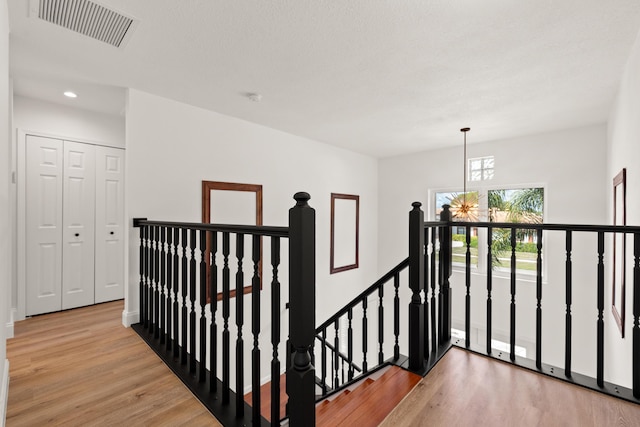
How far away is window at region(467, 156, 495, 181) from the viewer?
4844mm

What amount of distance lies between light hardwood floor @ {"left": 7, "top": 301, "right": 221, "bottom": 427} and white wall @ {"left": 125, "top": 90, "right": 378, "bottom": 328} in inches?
21.5

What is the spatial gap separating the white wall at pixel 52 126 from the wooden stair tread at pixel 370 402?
323cm

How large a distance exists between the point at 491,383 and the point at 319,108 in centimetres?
293

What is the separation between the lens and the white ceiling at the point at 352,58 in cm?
182

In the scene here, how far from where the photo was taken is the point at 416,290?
190cm

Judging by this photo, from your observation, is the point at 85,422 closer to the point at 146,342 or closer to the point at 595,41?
the point at 146,342

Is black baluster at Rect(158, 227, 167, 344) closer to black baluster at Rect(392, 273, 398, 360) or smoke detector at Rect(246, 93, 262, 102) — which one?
smoke detector at Rect(246, 93, 262, 102)

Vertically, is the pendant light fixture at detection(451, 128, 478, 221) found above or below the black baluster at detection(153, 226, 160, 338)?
above

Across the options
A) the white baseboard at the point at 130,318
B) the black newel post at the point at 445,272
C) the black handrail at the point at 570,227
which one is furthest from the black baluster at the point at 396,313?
the white baseboard at the point at 130,318

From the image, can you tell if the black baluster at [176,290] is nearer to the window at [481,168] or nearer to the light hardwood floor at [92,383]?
the light hardwood floor at [92,383]

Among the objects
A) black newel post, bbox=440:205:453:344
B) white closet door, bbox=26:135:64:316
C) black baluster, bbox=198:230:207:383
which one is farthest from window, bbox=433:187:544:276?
white closet door, bbox=26:135:64:316

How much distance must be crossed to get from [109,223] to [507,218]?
571 cm

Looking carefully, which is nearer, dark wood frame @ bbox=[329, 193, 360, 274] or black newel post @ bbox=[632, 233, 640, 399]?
black newel post @ bbox=[632, 233, 640, 399]

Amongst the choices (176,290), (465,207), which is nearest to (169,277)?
(176,290)
